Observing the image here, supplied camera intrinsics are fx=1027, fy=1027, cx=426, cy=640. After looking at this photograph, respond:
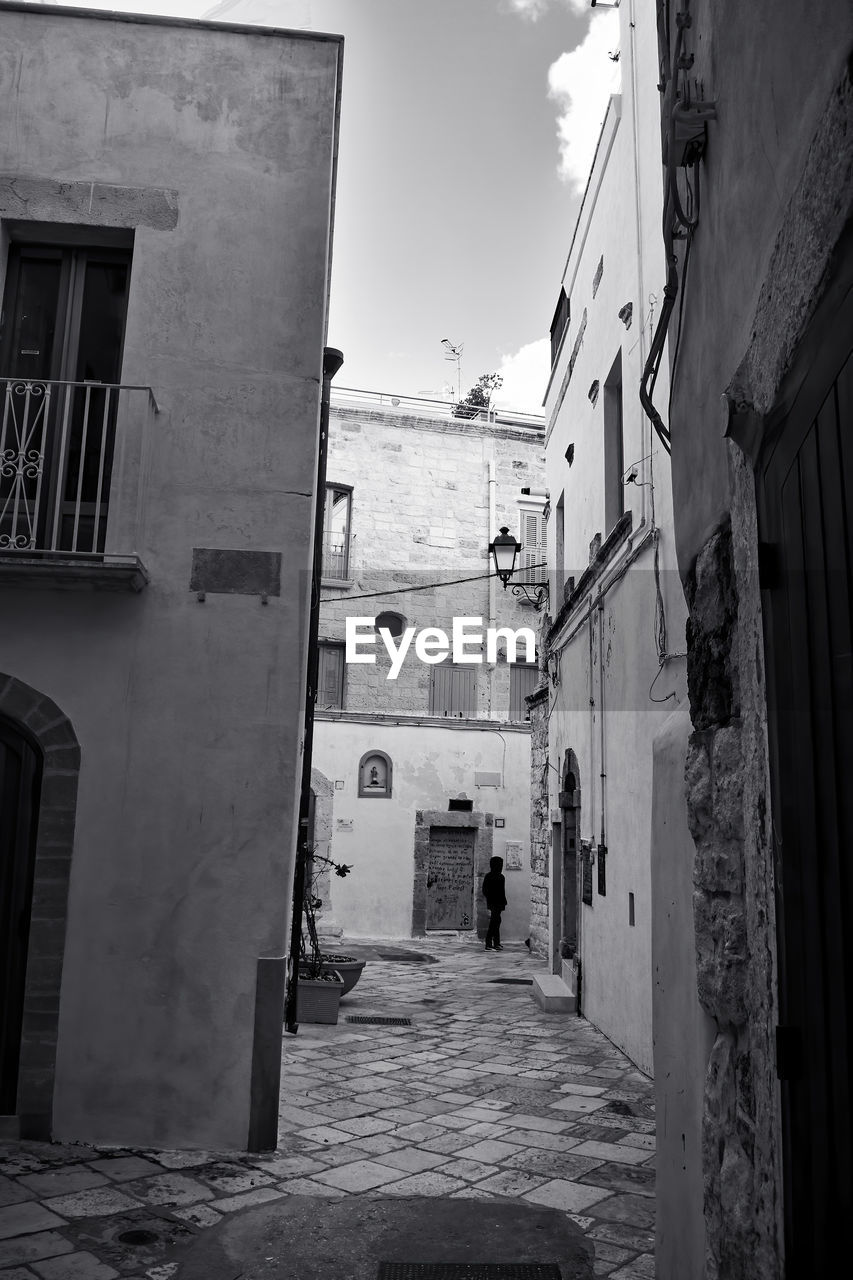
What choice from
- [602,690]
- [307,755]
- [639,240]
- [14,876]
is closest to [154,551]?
[14,876]

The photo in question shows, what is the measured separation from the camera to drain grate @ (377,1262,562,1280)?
3.60 metres

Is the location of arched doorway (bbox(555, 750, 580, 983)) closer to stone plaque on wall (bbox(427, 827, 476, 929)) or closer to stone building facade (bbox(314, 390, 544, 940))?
stone building facade (bbox(314, 390, 544, 940))

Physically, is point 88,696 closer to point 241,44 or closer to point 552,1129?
point 552,1129

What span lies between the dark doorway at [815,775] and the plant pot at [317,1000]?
23.0 feet

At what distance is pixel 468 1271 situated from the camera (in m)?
3.66

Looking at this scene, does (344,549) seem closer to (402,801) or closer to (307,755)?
(402,801)

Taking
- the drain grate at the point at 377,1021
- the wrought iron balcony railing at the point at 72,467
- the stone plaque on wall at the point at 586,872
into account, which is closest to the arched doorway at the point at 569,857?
the stone plaque on wall at the point at 586,872

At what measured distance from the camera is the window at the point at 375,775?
18.9m

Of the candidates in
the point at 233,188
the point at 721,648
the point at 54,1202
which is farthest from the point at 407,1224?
the point at 233,188

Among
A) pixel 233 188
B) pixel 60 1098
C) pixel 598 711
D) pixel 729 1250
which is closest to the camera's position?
pixel 729 1250

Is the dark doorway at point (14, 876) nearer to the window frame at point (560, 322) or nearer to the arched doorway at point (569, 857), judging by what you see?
the arched doorway at point (569, 857)

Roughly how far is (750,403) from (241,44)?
5017mm

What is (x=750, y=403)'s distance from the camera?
2502mm

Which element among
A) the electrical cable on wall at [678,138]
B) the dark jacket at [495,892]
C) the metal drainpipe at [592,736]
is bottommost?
the dark jacket at [495,892]
